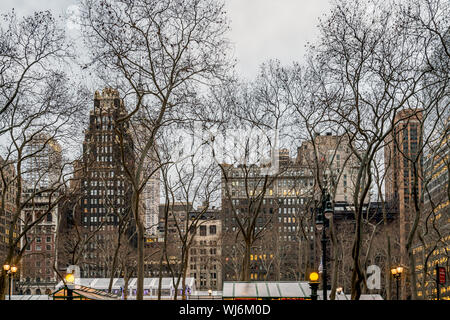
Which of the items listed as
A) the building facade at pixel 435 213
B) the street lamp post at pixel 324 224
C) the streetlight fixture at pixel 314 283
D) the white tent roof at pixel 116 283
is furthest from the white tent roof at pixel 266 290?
the white tent roof at pixel 116 283

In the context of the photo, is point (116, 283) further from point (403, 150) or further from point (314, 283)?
point (314, 283)

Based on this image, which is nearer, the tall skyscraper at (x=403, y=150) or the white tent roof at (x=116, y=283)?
the tall skyscraper at (x=403, y=150)

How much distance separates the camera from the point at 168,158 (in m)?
32.7

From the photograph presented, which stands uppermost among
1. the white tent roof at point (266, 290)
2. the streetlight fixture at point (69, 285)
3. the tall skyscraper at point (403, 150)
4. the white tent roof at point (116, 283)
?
the tall skyscraper at point (403, 150)

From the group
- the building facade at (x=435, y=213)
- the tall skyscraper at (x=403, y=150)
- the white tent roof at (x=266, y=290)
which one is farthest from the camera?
the building facade at (x=435, y=213)

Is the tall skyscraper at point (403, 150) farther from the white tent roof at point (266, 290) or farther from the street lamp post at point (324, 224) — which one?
the white tent roof at point (266, 290)

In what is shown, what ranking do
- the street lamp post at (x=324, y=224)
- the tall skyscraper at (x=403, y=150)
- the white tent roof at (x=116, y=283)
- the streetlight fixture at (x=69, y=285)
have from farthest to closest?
the white tent roof at (x=116, y=283) < the tall skyscraper at (x=403, y=150) < the street lamp post at (x=324, y=224) < the streetlight fixture at (x=69, y=285)

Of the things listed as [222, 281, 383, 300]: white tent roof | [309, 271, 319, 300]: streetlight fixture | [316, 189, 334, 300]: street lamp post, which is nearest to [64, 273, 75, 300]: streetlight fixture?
[222, 281, 383, 300]: white tent roof

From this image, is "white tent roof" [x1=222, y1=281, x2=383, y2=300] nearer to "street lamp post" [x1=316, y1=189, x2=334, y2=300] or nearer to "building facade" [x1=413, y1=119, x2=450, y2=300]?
"street lamp post" [x1=316, y1=189, x2=334, y2=300]

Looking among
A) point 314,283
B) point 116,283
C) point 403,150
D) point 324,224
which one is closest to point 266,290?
point 324,224

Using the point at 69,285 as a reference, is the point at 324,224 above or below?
above

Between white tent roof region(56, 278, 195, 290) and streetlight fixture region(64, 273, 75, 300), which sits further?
white tent roof region(56, 278, 195, 290)
